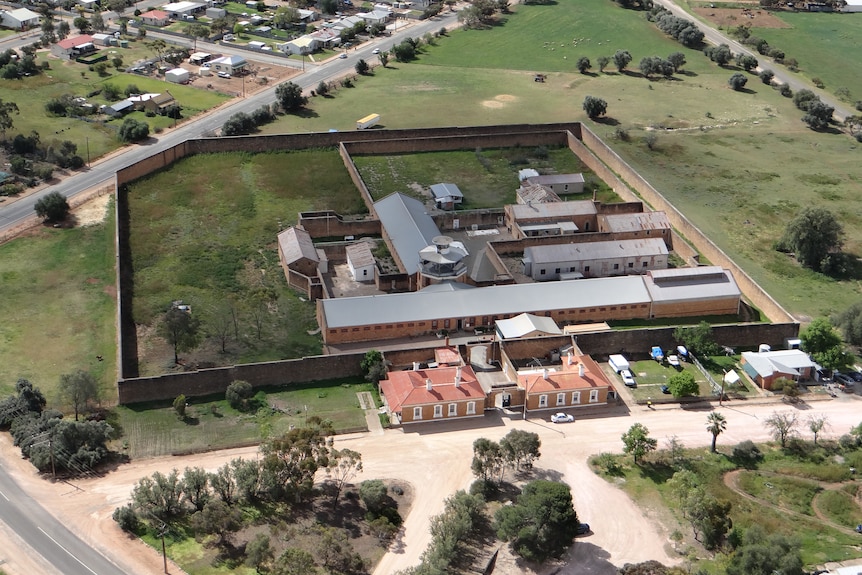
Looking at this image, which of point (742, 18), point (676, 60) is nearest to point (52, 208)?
point (676, 60)

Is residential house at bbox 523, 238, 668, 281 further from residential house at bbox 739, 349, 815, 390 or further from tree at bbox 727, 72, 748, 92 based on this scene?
tree at bbox 727, 72, 748, 92

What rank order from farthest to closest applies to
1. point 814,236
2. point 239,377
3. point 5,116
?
point 5,116 < point 814,236 < point 239,377


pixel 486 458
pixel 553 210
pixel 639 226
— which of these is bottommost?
pixel 486 458

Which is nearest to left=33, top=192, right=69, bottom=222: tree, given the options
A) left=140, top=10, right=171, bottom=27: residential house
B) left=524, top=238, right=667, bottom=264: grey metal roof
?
left=524, top=238, right=667, bottom=264: grey metal roof

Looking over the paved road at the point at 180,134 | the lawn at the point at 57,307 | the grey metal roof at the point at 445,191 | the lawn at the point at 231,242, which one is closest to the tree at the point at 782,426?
the lawn at the point at 231,242

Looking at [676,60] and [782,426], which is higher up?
[676,60]

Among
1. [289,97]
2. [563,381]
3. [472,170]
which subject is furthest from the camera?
[289,97]

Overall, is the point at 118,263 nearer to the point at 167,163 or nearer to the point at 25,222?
the point at 25,222

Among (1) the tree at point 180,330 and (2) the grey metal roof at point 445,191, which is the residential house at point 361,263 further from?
(1) the tree at point 180,330

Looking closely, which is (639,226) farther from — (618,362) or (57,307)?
(57,307)
